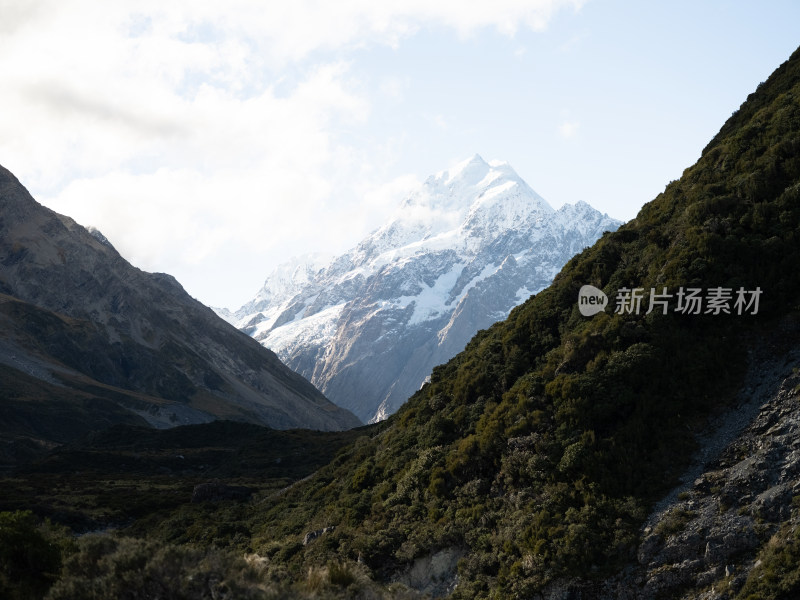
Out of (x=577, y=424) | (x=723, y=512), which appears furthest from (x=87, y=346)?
(x=723, y=512)

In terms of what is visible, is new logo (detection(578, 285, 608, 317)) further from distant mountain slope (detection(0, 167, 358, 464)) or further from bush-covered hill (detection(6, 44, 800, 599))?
distant mountain slope (detection(0, 167, 358, 464))

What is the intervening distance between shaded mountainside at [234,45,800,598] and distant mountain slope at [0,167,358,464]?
355ft

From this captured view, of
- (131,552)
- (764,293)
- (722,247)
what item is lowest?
(131,552)

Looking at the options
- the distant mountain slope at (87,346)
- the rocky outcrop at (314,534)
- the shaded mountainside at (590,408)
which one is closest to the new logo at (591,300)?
the shaded mountainside at (590,408)

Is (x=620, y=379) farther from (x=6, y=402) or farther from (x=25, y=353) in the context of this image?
(x=25, y=353)

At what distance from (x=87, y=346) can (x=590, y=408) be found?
529ft

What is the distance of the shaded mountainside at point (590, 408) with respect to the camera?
76.3 ft

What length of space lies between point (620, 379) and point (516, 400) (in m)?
5.01

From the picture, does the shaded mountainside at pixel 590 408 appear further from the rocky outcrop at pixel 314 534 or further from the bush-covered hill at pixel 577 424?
the rocky outcrop at pixel 314 534

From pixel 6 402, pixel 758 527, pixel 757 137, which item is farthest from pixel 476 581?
pixel 6 402

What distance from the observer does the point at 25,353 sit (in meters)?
144

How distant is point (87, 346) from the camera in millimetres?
166250

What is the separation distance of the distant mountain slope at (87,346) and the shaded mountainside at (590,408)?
108m

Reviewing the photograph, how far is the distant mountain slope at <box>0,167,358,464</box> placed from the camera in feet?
456
